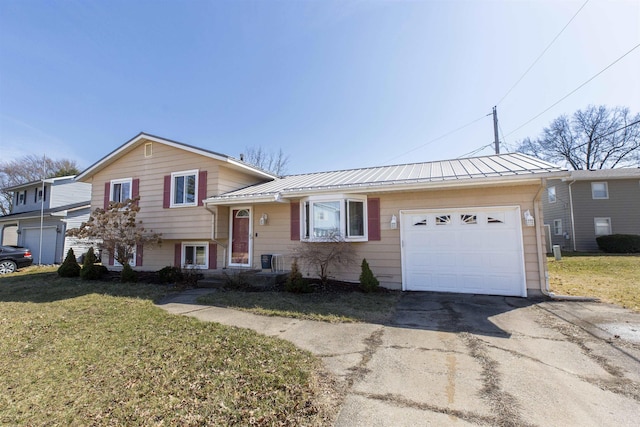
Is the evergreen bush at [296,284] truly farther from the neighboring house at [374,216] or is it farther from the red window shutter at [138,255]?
the red window shutter at [138,255]

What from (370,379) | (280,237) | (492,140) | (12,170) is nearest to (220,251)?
(280,237)

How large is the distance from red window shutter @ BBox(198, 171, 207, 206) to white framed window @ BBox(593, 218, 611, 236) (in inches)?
901

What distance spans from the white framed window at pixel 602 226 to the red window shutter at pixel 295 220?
66.3ft

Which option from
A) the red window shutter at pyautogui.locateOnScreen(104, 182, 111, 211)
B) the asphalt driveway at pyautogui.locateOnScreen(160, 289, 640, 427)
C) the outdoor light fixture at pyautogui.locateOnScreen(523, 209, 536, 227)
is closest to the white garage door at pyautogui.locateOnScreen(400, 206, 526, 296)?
the outdoor light fixture at pyautogui.locateOnScreen(523, 209, 536, 227)

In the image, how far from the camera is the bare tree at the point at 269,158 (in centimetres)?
2680

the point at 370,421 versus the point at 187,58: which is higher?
the point at 187,58

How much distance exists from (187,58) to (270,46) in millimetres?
3202

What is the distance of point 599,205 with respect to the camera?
59.2ft

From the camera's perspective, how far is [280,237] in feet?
30.6

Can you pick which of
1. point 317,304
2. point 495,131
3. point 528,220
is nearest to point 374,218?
point 317,304

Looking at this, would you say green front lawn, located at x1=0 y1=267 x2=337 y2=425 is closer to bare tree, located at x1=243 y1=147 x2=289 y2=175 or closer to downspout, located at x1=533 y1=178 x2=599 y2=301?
downspout, located at x1=533 y1=178 x2=599 y2=301

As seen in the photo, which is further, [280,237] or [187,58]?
[187,58]

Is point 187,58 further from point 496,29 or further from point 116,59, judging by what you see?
point 496,29

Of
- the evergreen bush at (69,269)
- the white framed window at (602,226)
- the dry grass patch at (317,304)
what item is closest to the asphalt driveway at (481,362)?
the dry grass patch at (317,304)
